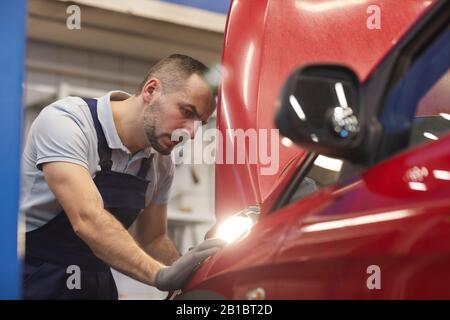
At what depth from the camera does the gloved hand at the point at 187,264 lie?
6.07ft

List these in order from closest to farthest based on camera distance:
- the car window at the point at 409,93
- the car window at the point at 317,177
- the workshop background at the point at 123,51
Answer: the car window at the point at 409,93, the car window at the point at 317,177, the workshop background at the point at 123,51

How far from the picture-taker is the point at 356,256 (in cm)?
106

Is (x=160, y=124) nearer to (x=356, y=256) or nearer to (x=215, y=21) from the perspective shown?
(x=215, y=21)

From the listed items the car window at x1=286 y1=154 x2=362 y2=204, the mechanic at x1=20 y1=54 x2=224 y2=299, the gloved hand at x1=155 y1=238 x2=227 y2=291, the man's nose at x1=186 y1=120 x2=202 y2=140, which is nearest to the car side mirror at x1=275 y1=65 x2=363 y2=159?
the car window at x1=286 y1=154 x2=362 y2=204

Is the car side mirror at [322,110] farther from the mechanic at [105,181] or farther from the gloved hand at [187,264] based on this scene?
the mechanic at [105,181]

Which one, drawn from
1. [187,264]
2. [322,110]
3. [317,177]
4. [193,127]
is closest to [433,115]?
[317,177]

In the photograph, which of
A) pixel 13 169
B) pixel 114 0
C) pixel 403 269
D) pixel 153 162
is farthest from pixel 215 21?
pixel 403 269

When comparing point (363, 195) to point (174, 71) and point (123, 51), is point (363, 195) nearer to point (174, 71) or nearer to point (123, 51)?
point (174, 71)

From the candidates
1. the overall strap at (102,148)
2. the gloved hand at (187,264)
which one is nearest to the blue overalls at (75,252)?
the overall strap at (102,148)

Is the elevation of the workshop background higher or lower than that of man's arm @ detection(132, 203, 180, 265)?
Result: higher

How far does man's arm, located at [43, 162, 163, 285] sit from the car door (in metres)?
1.24

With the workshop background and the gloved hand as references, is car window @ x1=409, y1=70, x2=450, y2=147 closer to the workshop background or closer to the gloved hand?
the gloved hand

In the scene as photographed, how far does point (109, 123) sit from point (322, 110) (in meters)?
1.46

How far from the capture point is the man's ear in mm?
2549
